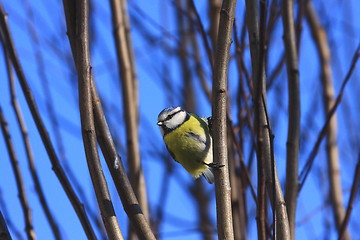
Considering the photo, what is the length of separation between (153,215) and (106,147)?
54.5 inches

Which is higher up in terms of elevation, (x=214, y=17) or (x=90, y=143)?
(x=214, y=17)

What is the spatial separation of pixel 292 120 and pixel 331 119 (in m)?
0.54

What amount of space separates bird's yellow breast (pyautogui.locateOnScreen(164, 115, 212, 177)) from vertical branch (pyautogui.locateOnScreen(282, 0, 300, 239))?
0.50m

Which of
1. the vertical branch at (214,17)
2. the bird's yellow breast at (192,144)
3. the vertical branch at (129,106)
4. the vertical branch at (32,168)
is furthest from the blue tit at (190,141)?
the vertical branch at (32,168)

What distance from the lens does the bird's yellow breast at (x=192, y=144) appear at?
186 cm

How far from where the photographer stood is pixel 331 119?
1865mm

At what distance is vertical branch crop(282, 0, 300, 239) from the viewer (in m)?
1.34

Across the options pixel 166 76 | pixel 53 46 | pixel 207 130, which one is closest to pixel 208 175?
pixel 207 130

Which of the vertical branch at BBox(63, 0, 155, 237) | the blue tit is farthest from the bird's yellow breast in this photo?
the vertical branch at BBox(63, 0, 155, 237)

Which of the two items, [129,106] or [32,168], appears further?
[129,106]

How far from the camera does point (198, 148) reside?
1.85 metres

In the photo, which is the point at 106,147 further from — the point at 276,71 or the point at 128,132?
the point at 276,71

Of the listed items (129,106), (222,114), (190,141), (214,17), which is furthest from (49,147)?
(214,17)

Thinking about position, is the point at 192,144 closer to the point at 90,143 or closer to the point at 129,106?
the point at 129,106
